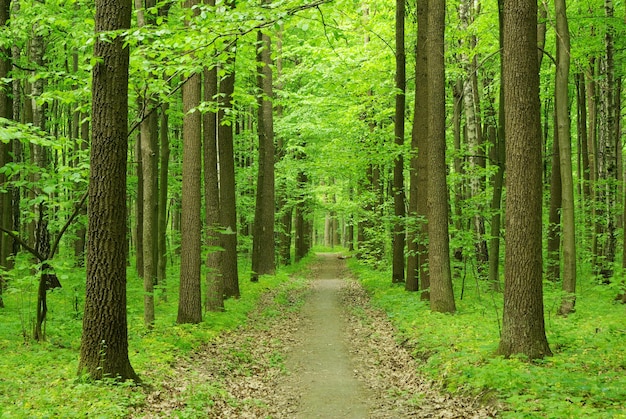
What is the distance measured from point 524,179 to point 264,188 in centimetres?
1545

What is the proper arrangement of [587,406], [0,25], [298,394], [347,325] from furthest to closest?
[347,325], [0,25], [298,394], [587,406]

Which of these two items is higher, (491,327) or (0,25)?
(0,25)

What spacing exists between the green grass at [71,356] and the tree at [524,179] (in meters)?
4.86

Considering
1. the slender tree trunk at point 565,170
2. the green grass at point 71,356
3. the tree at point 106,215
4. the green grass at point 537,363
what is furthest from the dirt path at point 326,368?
the slender tree trunk at point 565,170

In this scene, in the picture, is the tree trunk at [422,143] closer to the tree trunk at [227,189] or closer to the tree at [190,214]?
the tree trunk at [227,189]

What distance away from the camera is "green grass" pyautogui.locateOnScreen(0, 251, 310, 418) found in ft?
18.6

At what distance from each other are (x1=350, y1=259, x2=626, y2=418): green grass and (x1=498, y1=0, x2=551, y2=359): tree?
62 cm

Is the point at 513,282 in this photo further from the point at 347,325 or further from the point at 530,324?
the point at 347,325

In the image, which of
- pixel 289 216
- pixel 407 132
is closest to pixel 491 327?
pixel 407 132

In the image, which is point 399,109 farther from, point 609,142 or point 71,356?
point 71,356

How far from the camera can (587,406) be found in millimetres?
5484

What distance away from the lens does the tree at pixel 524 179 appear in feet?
23.9

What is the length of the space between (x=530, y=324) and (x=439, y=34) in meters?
7.71

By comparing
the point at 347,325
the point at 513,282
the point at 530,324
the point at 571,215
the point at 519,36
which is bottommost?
the point at 347,325
